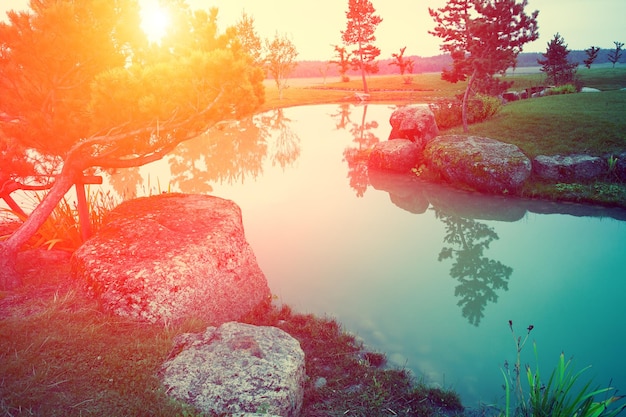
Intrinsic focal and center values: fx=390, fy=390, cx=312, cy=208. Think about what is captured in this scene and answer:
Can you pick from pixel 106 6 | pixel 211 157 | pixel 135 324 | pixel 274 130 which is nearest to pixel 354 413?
pixel 135 324

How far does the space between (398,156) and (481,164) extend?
15.1ft

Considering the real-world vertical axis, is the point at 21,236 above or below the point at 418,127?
below

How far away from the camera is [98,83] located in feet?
24.2

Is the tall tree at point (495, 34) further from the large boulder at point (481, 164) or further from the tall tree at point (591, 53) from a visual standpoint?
the tall tree at point (591, 53)

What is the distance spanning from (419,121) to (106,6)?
1657cm

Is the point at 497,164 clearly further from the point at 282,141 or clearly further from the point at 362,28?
the point at 362,28

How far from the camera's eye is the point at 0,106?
7754mm

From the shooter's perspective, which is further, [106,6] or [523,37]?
[523,37]

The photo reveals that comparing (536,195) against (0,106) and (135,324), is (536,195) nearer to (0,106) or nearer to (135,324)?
(135,324)

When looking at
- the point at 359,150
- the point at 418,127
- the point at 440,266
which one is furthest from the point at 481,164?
the point at 359,150

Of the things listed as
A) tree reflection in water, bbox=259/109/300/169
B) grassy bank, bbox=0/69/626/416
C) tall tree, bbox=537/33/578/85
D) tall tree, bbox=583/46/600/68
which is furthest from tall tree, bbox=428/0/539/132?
tall tree, bbox=583/46/600/68

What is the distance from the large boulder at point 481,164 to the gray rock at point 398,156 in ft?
5.13

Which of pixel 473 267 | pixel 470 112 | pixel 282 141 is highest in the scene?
pixel 470 112

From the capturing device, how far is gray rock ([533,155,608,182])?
15.4 m
